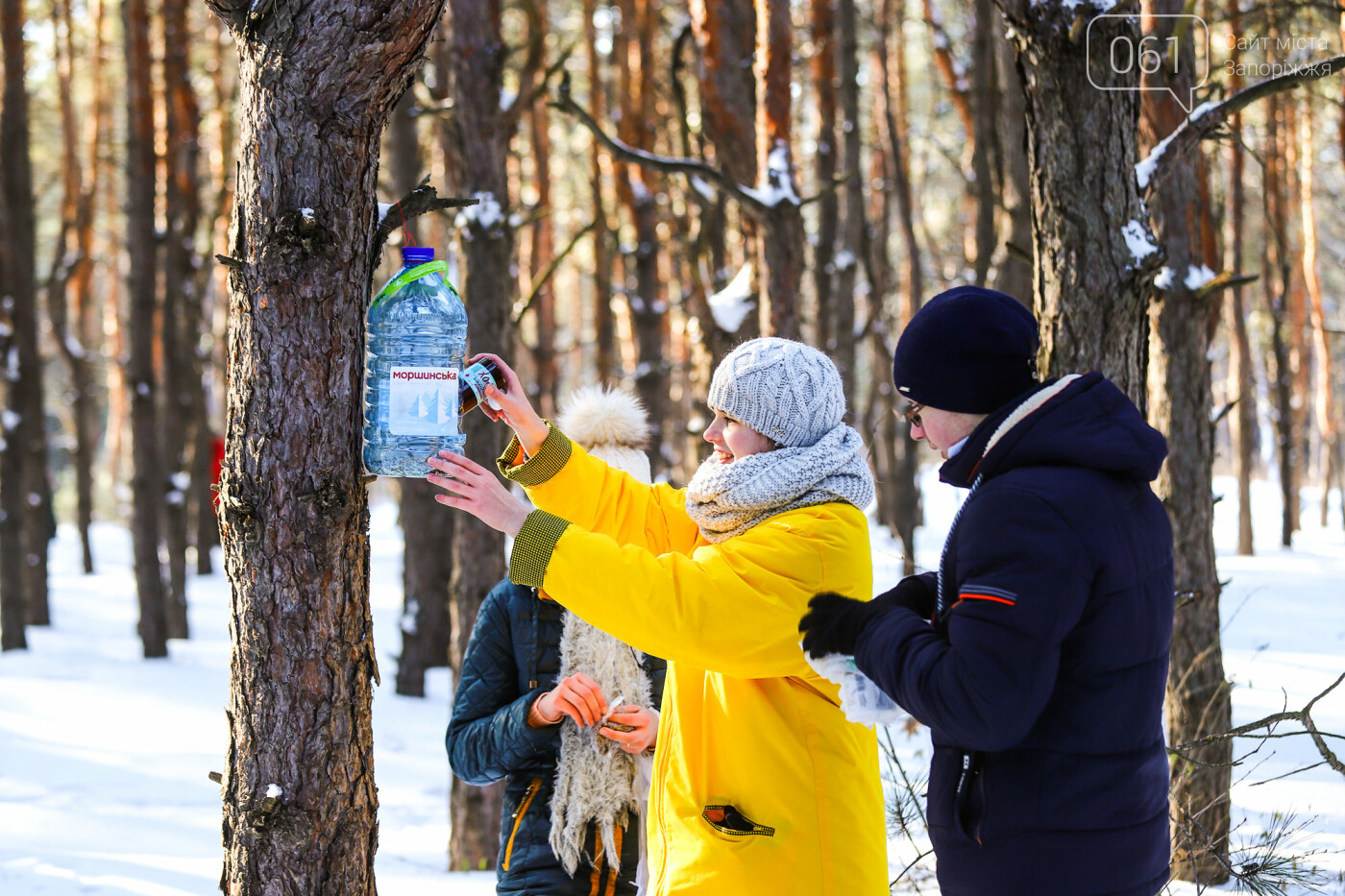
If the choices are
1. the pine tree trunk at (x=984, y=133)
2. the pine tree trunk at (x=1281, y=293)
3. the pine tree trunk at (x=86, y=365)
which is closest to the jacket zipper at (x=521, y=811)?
the pine tree trunk at (x=984, y=133)

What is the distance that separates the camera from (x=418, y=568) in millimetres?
9312

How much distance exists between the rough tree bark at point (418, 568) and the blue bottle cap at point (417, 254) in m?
7.02

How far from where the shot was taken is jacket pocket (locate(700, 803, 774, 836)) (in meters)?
2.10

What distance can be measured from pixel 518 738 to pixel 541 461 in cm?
68

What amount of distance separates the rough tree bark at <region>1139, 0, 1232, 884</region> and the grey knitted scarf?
10.7 ft

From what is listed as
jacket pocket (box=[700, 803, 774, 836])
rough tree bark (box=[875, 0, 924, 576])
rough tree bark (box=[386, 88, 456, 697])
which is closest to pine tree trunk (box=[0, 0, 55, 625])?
rough tree bark (box=[386, 88, 456, 697])

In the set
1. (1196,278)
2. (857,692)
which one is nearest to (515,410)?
(857,692)

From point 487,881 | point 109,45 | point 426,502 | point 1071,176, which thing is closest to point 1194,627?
point 1071,176

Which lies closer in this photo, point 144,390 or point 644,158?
point 644,158

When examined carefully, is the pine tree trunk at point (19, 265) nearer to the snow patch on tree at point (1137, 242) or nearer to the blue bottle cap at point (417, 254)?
the blue bottle cap at point (417, 254)

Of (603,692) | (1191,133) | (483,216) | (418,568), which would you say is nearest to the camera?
(603,692)

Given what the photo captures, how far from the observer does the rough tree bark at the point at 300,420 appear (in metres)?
2.03

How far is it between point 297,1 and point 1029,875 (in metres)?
1.97

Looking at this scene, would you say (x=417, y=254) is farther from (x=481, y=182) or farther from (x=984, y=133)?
(x=984, y=133)
